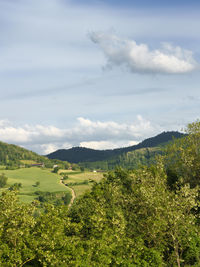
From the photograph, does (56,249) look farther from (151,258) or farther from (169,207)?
(169,207)

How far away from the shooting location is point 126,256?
43844 mm

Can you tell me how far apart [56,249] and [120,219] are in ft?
46.4

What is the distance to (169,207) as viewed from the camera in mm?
46219

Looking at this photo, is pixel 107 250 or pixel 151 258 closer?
pixel 107 250

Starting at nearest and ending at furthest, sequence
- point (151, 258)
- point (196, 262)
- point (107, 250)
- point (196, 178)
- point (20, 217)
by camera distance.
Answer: point (20, 217), point (107, 250), point (151, 258), point (196, 262), point (196, 178)

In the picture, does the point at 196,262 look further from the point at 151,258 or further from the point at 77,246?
the point at 77,246

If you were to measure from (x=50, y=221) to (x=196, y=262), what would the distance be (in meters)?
24.9

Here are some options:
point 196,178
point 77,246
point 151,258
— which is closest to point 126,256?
point 151,258

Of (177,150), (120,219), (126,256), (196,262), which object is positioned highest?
(177,150)

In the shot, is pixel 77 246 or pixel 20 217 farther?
pixel 77 246

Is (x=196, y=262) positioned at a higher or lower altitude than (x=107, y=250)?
lower

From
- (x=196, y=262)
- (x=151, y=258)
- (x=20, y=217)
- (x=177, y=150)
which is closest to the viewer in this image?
(x=20, y=217)

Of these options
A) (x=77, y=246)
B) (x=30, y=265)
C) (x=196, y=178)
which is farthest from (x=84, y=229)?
(x=196, y=178)

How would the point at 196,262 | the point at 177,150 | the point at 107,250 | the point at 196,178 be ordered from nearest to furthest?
1. the point at 107,250
2. the point at 196,262
3. the point at 196,178
4. the point at 177,150
